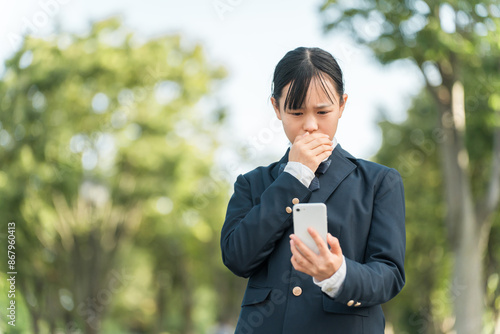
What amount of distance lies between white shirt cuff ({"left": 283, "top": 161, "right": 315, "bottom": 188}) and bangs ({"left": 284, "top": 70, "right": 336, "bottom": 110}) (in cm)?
22

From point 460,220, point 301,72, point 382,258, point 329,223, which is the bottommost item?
point 460,220

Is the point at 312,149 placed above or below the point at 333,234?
above

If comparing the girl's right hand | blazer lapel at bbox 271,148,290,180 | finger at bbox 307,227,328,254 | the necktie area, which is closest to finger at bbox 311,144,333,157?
the girl's right hand

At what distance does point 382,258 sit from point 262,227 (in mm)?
441

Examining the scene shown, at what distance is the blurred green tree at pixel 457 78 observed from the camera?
34.0 ft

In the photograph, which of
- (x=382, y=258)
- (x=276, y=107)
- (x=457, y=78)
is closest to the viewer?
(x=382, y=258)

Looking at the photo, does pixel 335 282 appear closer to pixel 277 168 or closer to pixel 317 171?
pixel 317 171

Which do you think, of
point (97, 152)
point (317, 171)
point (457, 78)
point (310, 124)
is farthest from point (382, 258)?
point (97, 152)

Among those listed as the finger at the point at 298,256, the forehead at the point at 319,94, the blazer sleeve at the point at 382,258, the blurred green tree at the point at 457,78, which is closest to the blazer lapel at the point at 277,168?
the forehead at the point at 319,94

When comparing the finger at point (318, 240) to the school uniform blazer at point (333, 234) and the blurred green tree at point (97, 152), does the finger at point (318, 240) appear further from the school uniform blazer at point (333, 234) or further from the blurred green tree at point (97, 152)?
the blurred green tree at point (97, 152)

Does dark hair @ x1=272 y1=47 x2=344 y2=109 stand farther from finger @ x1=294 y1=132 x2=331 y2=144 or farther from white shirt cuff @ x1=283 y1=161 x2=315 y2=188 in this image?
white shirt cuff @ x1=283 y1=161 x2=315 y2=188

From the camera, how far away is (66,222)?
18203mm

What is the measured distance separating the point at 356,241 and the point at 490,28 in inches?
361

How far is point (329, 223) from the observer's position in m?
2.16
